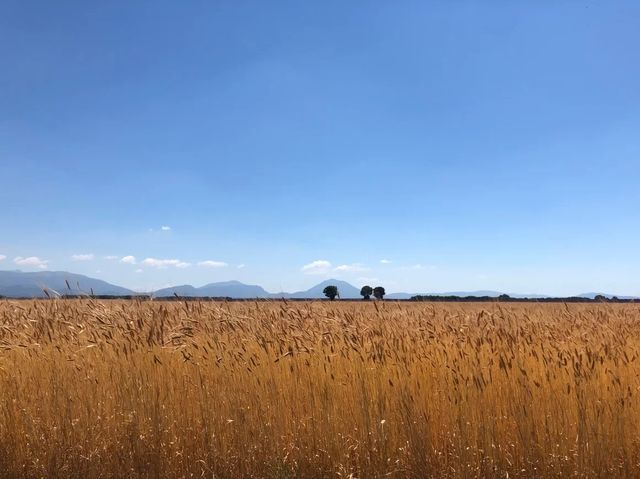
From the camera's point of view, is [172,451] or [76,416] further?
[76,416]

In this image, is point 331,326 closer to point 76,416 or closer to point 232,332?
point 232,332

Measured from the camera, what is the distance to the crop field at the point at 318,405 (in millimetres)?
3627

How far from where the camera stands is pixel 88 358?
5.16 m

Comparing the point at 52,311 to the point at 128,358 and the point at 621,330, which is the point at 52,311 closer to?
the point at 128,358

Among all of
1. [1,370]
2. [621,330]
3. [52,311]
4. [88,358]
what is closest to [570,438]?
[621,330]

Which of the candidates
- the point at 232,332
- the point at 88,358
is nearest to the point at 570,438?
the point at 232,332

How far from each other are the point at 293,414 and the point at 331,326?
212 centimetres

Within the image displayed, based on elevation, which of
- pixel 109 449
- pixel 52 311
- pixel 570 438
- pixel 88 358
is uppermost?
pixel 52 311

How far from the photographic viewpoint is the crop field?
3.63 metres

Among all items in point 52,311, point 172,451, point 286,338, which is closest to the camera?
point 172,451

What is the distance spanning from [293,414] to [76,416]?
→ 2015 mm

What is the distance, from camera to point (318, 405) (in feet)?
13.7

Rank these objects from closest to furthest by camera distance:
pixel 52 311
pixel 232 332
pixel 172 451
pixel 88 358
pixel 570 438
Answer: pixel 570 438, pixel 172 451, pixel 88 358, pixel 232 332, pixel 52 311

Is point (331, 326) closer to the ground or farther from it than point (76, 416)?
farther from it
